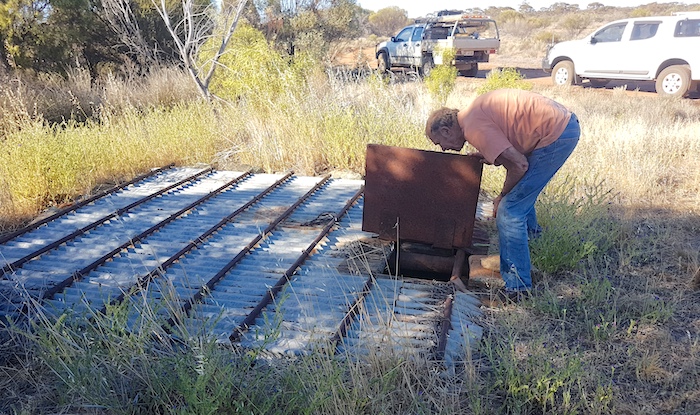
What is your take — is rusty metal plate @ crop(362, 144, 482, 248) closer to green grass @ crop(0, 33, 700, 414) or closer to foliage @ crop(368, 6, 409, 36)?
green grass @ crop(0, 33, 700, 414)

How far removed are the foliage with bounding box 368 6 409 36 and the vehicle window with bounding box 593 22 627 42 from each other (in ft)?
129

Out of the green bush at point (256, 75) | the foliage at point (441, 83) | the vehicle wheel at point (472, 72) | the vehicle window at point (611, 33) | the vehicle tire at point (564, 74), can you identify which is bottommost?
the vehicle wheel at point (472, 72)

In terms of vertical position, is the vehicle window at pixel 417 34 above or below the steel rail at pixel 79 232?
above

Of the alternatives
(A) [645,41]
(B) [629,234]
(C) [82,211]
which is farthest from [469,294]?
(A) [645,41]

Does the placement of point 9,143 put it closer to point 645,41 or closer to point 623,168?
point 623,168

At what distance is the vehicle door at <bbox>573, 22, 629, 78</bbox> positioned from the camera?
15562mm

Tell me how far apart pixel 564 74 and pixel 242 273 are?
15.8m

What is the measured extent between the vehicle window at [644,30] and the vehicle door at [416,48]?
289 inches

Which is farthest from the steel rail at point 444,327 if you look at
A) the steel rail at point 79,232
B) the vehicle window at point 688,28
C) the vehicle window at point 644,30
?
the vehicle window at point 644,30

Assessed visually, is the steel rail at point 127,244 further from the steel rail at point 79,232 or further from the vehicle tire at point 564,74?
the vehicle tire at point 564,74

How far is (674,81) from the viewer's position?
47.2 feet

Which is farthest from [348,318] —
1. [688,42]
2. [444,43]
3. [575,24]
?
[575,24]

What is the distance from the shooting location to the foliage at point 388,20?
53.9 m

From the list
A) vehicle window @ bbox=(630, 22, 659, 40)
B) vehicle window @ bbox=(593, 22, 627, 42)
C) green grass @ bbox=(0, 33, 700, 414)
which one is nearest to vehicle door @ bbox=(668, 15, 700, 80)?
vehicle window @ bbox=(630, 22, 659, 40)
